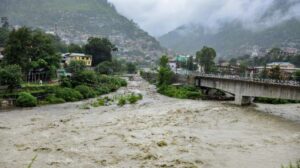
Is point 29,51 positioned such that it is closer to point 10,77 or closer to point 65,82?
point 65,82

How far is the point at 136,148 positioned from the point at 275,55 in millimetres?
115930

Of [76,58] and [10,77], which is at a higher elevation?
[76,58]

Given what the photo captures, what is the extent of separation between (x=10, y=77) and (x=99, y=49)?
52.4 metres

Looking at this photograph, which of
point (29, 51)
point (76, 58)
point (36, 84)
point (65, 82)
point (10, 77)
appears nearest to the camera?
point (10, 77)

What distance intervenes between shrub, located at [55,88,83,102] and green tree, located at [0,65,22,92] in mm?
6184

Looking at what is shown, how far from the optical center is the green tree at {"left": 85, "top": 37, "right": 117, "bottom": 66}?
93.5 metres

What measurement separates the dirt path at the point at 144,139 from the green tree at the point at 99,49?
177ft

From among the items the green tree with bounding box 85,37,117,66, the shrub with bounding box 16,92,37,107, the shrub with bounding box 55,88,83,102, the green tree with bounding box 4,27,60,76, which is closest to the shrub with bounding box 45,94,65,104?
the shrub with bounding box 55,88,83,102

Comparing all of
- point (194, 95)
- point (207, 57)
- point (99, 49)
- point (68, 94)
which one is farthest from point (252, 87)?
point (99, 49)

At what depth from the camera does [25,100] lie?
4162 cm

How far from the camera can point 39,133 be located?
2756 centimetres

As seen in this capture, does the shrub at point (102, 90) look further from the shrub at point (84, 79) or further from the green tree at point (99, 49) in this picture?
the green tree at point (99, 49)

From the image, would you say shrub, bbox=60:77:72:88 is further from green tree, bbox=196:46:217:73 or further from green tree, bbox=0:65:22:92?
green tree, bbox=196:46:217:73

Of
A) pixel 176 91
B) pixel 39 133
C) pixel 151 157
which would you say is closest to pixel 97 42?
pixel 176 91
